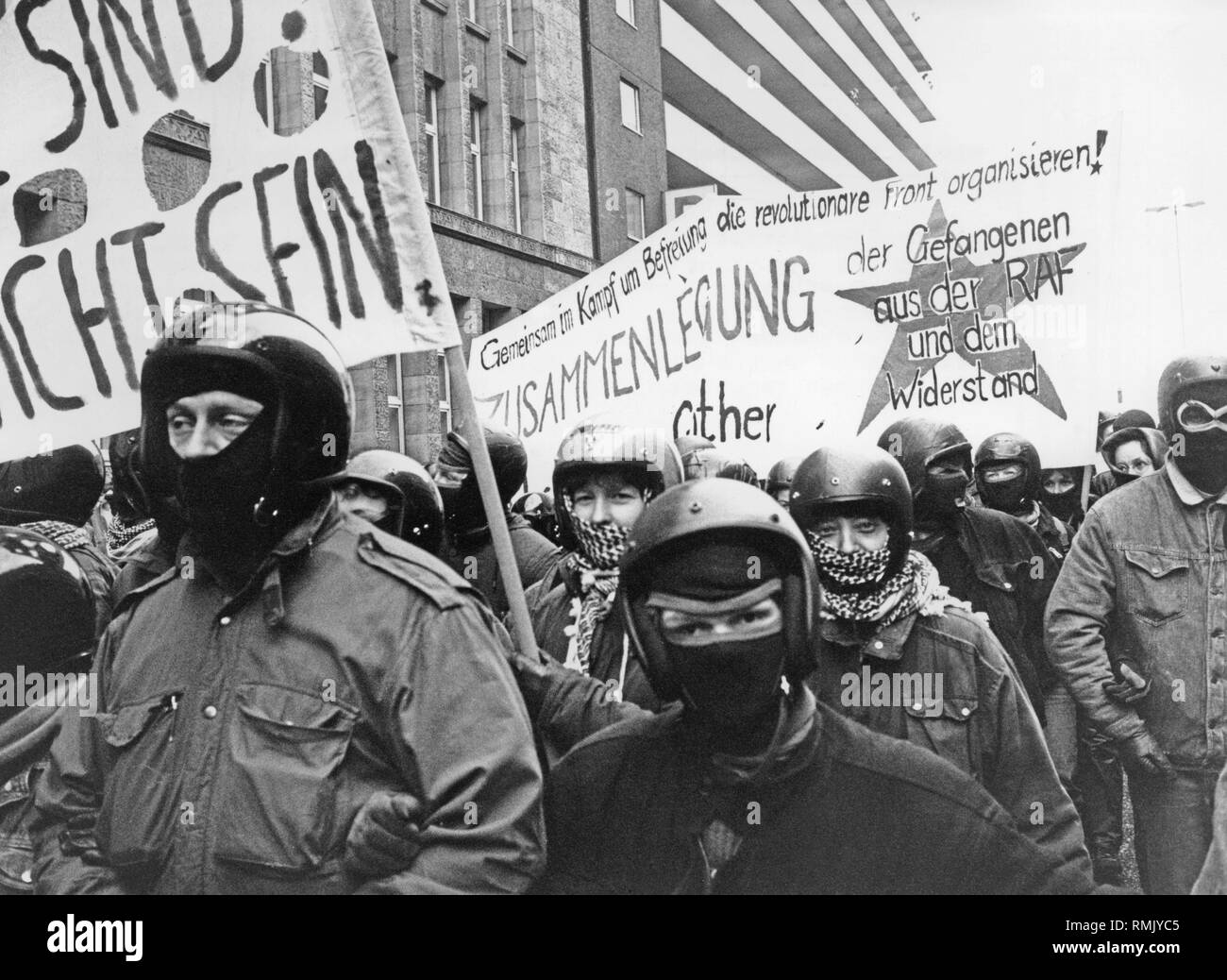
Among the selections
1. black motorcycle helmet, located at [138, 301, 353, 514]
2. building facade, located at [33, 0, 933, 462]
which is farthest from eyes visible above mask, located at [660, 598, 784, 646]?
building facade, located at [33, 0, 933, 462]

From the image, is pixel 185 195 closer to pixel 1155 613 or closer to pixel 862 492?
pixel 862 492

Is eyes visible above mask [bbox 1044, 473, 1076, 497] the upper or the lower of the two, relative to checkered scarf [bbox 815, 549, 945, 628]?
upper

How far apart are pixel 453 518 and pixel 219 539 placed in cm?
62

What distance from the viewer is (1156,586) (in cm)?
413

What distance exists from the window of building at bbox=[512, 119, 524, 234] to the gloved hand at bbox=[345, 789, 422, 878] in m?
1.68

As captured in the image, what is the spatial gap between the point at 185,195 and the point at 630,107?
1.31 m

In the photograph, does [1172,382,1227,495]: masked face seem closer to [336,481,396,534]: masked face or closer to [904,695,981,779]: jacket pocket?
[904,695,981,779]: jacket pocket

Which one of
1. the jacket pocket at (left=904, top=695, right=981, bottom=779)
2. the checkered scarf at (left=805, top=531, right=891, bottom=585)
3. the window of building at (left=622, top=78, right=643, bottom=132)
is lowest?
the jacket pocket at (left=904, top=695, right=981, bottom=779)

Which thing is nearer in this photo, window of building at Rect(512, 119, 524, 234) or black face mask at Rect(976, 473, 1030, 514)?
window of building at Rect(512, 119, 524, 234)

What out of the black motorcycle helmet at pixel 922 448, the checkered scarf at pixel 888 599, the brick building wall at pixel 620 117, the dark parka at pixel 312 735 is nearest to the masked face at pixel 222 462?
the dark parka at pixel 312 735

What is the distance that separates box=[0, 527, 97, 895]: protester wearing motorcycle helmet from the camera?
382 cm

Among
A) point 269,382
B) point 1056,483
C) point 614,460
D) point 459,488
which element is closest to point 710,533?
point 614,460

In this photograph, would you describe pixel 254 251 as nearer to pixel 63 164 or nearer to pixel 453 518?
pixel 63 164
